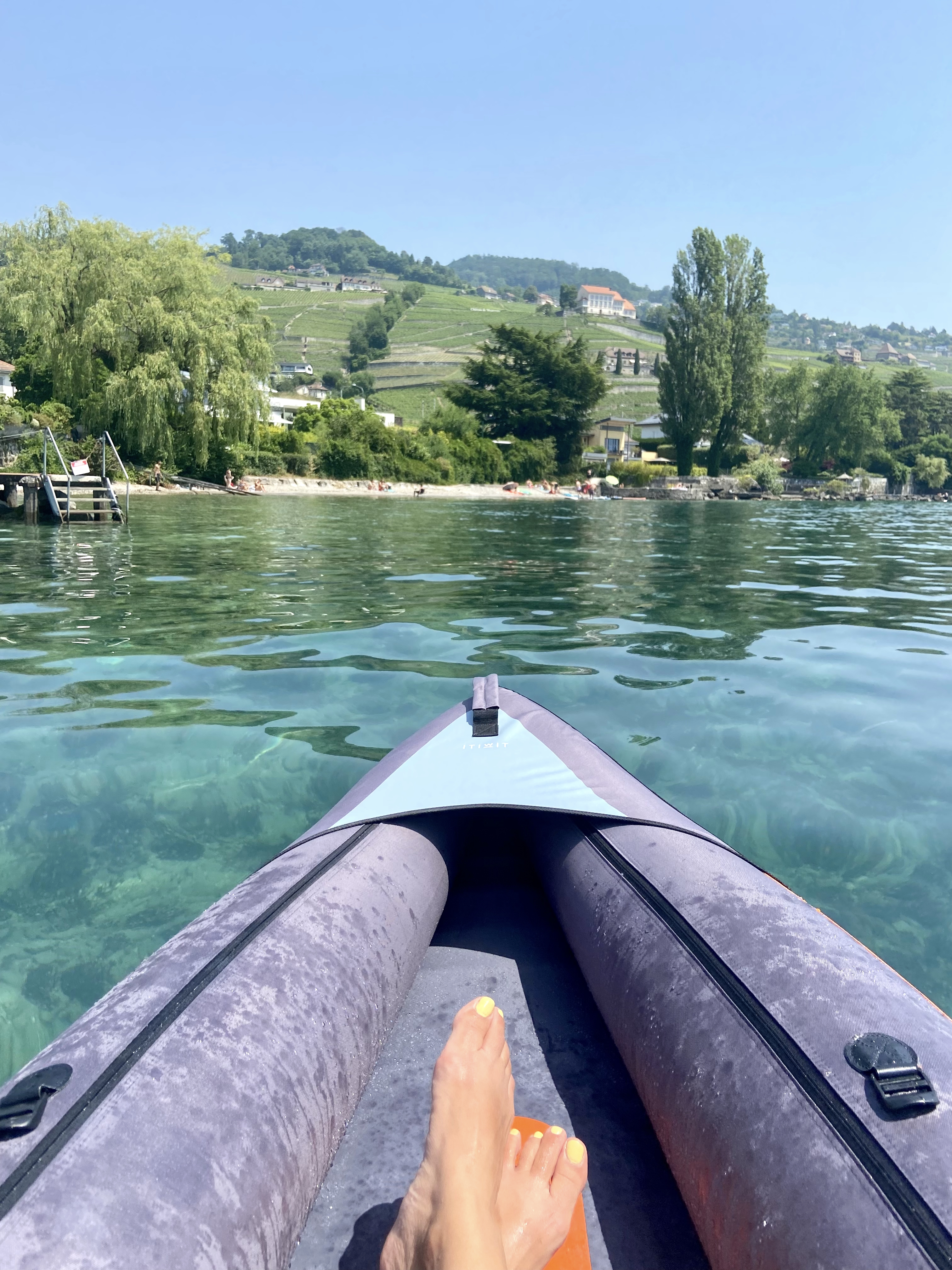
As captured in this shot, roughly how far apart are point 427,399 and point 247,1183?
269ft

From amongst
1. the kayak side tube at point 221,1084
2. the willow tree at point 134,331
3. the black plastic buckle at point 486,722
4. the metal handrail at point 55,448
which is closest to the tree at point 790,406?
the willow tree at point 134,331

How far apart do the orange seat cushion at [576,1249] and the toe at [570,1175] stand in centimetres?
1

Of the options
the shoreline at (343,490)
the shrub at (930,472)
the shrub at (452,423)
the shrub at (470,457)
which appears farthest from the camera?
the shrub at (930,472)

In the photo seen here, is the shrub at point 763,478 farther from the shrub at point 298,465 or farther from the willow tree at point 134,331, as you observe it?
the willow tree at point 134,331

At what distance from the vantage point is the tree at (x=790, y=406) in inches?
2197

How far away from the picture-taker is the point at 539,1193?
137 centimetres

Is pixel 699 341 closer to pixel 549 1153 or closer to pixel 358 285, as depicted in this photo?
pixel 549 1153

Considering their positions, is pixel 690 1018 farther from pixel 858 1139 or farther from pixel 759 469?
pixel 759 469

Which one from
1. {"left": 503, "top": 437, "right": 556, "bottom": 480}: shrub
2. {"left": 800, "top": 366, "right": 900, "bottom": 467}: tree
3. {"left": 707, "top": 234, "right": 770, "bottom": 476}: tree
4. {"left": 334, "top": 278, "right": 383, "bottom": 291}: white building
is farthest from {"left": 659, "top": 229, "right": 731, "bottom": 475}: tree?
{"left": 334, "top": 278, "right": 383, "bottom": 291}: white building

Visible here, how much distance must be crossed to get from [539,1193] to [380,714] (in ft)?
11.3

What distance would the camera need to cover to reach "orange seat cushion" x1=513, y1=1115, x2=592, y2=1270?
1.39 m

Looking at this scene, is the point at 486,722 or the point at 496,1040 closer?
the point at 496,1040

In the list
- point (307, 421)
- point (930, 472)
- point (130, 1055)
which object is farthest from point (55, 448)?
point (930, 472)

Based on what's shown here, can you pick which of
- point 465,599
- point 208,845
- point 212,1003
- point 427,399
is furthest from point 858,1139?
point 427,399
